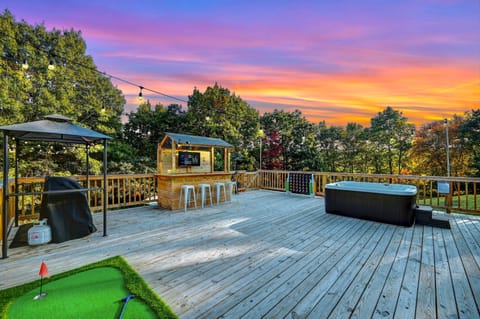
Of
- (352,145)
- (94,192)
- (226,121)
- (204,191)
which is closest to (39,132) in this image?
(94,192)

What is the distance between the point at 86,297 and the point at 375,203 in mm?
4866

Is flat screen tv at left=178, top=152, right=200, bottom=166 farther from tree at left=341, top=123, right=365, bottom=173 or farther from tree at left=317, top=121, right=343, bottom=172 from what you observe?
tree at left=341, top=123, right=365, bottom=173

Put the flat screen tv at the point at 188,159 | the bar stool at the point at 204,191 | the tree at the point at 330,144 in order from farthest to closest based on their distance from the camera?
the tree at the point at 330,144, the flat screen tv at the point at 188,159, the bar stool at the point at 204,191

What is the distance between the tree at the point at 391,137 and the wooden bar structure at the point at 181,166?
1560 centimetres

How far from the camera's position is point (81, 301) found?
5.73 feet

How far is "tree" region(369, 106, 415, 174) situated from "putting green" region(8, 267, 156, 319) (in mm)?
19105

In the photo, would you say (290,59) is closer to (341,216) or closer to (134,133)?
(341,216)

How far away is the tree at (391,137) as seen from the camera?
52.1 ft

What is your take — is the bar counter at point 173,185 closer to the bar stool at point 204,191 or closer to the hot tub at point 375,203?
the bar stool at point 204,191

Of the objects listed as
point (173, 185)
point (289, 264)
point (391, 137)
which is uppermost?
point (391, 137)

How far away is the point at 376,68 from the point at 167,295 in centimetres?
708

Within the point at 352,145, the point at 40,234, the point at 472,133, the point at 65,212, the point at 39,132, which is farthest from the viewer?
the point at 352,145

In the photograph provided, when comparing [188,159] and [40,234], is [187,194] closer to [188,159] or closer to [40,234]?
[188,159]

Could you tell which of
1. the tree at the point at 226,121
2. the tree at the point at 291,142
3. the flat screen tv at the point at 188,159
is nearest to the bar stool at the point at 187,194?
the flat screen tv at the point at 188,159
